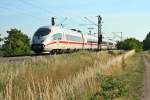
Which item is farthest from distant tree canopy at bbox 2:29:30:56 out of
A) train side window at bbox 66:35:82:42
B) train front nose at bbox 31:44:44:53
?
train front nose at bbox 31:44:44:53

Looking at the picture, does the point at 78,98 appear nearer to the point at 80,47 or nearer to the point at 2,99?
the point at 2,99

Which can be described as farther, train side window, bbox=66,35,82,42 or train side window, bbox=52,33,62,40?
train side window, bbox=66,35,82,42

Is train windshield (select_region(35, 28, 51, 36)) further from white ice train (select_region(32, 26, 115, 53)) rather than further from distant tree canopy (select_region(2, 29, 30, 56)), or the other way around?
distant tree canopy (select_region(2, 29, 30, 56))

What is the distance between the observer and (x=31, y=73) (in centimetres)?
1347

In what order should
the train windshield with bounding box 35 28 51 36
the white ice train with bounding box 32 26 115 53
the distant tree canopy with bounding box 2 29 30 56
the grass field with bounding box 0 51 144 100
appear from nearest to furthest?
the grass field with bounding box 0 51 144 100, the white ice train with bounding box 32 26 115 53, the train windshield with bounding box 35 28 51 36, the distant tree canopy with bounding box 2 29 30 56

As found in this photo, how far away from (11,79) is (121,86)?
20.0 feet

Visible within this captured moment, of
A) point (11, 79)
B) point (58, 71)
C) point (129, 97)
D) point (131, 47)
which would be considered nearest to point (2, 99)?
point (11, 79)

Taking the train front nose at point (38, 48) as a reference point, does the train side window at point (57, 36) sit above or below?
above

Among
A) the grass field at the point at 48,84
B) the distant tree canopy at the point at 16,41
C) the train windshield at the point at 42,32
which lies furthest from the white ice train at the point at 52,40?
the distant tree canopy at the point at 16,41

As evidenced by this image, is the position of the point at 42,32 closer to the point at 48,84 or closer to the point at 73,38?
the point at 73,38

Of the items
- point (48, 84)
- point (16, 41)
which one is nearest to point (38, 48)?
point (48, 84)

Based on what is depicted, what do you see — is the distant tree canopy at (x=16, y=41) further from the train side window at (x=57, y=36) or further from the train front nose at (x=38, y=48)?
the train front nose at (x=38, y=48)

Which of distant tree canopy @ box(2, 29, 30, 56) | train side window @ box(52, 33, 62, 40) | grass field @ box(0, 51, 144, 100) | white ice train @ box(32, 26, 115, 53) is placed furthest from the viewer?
distant tree canopy @ box(2, 29, 30, 56)

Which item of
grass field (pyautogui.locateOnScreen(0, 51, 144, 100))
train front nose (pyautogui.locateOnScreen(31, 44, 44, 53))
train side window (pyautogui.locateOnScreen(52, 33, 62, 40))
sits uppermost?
train side window (pyautogui.locateOnScreen(52, 33, 62, 40))
